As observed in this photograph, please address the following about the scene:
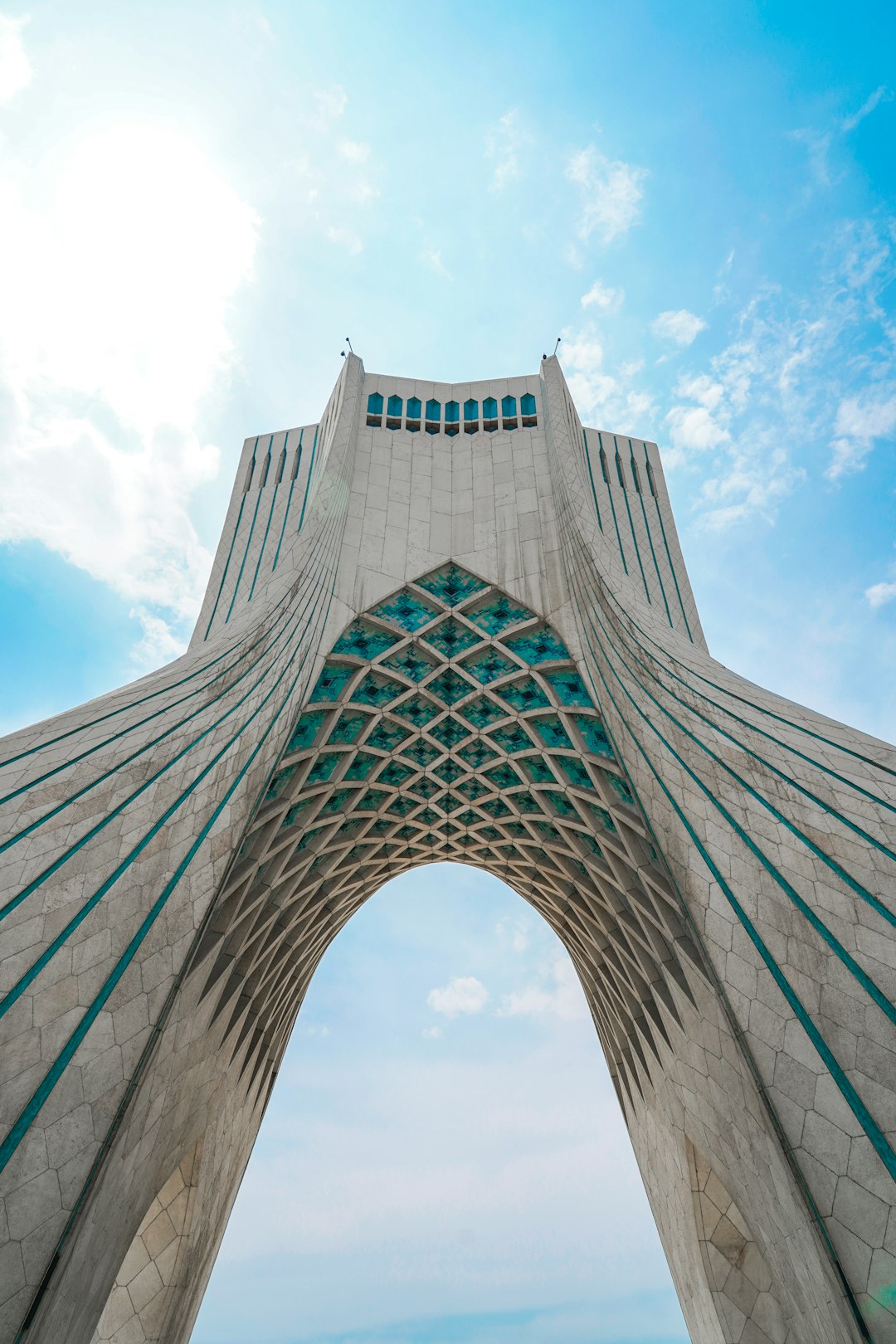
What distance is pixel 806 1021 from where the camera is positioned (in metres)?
6.44

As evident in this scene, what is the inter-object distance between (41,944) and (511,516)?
998 cm

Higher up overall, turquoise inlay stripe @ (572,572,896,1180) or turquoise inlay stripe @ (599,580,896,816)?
→ turquoise inlay stripe @ (599,580,896,816)

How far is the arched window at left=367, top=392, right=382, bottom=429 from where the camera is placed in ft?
49.8

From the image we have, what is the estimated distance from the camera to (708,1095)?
9828 millimetres

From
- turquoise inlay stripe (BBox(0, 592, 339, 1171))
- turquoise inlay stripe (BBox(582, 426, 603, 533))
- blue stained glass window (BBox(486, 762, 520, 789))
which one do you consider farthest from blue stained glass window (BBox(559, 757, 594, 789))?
turquoise inlay stripe (BBox(0, 592, 339, 1171))

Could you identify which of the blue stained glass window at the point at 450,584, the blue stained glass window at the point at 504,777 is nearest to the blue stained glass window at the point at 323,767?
the blue stained glass window at the point at 504,777

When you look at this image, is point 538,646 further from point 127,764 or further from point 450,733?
point 127,764

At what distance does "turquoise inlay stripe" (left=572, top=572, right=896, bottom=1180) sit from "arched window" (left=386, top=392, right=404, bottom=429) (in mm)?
9831

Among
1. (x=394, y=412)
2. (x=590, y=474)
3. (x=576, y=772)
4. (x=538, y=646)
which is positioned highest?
(x=394, y=412)

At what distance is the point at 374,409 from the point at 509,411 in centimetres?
284

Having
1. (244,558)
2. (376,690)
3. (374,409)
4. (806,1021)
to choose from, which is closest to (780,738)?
(806,1021)

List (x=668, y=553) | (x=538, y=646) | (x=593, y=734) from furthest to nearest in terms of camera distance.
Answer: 1. (x=668, y=553)
2. (x=538, y=646)
3. (x=593, y=734)

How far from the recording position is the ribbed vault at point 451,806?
1100 cm

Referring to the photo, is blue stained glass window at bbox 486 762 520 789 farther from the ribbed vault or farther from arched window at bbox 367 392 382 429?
arched window at bbox 367 392 382 429
